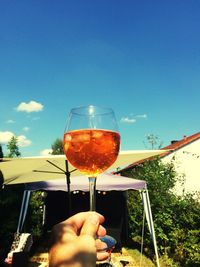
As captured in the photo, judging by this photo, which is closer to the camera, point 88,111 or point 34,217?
point 88,111

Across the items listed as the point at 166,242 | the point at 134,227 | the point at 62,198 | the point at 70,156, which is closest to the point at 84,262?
the point at 70,156

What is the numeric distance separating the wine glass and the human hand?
19cm

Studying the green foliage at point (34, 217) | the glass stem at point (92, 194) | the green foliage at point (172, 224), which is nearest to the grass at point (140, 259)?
the green foliage at point (172, 224)

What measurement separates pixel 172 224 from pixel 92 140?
11096 mm

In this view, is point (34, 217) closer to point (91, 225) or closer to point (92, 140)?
point (92, 140)

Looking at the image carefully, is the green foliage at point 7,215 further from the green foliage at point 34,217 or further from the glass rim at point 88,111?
the glass rim at point 88,111

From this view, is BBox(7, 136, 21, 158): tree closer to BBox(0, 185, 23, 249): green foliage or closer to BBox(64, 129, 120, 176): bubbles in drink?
BBox(0, 185, 23, 249): green foliage

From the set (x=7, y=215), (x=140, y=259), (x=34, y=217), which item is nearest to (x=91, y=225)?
(x=7, y=215)

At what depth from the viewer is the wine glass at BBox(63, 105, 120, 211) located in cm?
111

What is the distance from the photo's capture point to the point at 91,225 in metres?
0.87

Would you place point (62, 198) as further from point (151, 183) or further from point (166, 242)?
point (166, 242)

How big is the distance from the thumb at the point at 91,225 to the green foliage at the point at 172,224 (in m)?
8.70

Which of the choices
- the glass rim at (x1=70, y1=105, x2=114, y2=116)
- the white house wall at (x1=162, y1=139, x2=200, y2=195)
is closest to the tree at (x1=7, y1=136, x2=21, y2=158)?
the white house wall at (x1=162, y1=139, x2=200, y2=195)

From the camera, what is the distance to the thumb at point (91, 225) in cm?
83
